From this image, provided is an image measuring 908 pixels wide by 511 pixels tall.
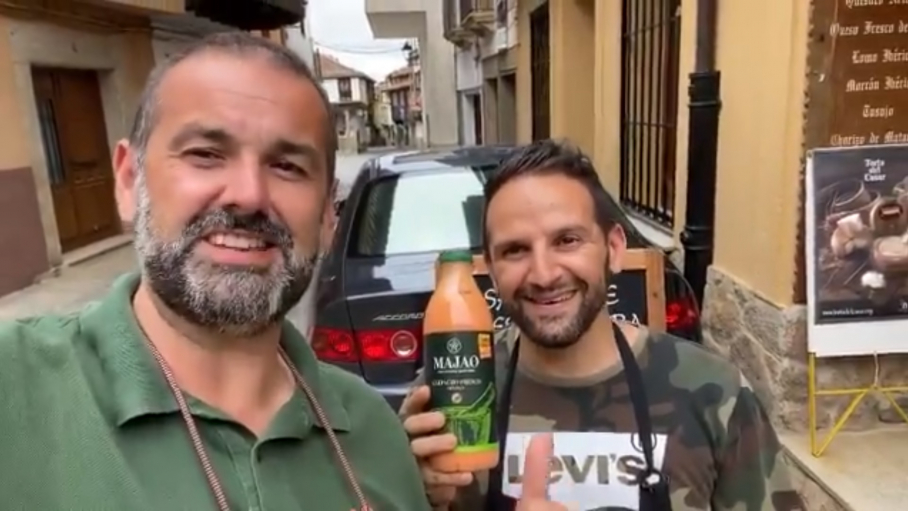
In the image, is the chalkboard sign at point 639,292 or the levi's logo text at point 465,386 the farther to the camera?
the chalkboard sign at point 639,292

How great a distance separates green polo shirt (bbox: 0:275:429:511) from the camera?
99 centimetres

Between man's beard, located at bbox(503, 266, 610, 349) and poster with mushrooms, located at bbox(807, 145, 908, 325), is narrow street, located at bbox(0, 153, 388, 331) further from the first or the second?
man's beard, located at bbox(503, 266, 610, 349)

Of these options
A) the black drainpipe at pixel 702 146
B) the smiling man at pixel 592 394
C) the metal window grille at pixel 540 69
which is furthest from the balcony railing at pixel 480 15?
the smiling man at pixel 592 394

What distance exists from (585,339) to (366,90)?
73272 mm

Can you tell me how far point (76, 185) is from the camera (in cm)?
959

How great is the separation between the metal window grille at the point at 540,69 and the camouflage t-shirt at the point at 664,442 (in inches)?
371

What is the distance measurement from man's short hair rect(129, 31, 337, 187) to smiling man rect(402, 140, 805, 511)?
56cm

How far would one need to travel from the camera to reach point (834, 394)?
140 inches

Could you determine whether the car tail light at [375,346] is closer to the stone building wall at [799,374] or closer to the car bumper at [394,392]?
the car bumper at [394,392]

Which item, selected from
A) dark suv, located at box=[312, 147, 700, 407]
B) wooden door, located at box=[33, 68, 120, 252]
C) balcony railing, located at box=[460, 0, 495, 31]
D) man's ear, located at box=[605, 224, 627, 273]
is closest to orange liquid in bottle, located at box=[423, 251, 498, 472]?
man's ear, located at box=[605, 224, 627, 273]

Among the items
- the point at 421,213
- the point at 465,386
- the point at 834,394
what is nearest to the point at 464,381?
the point at 465,386

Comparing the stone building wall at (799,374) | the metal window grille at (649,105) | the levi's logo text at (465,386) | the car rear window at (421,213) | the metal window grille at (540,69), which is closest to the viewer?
the levi's logo text at (465,386)

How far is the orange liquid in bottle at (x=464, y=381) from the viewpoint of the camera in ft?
4.39

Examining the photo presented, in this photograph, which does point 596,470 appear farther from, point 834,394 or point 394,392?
point 834,394
